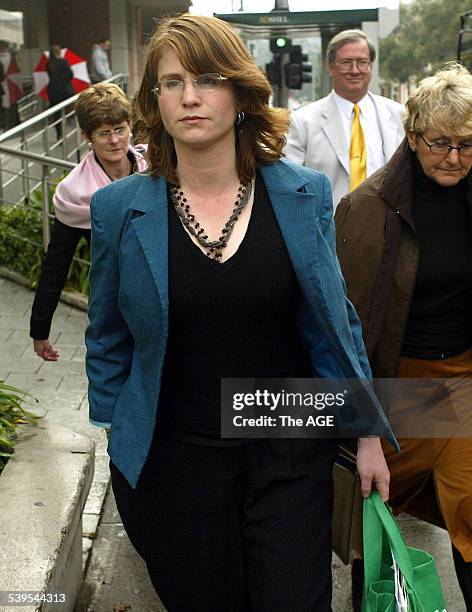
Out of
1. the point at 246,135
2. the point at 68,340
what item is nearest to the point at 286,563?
the point at 246,135

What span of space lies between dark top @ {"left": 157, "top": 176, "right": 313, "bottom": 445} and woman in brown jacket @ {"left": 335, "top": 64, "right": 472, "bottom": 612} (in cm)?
79

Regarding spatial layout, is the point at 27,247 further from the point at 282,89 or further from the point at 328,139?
the point at 282,89

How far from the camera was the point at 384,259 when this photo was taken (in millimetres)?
3207

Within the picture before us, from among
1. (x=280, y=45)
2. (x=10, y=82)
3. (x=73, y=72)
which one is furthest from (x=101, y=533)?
(x=10, y=82)

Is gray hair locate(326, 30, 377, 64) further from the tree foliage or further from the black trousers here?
the tree foliage

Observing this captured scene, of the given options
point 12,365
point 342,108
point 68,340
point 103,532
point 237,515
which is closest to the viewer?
point 237,515

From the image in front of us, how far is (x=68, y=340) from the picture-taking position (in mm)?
7043

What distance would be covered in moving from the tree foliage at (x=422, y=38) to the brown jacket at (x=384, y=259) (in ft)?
182

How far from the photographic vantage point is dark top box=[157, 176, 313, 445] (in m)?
2.39

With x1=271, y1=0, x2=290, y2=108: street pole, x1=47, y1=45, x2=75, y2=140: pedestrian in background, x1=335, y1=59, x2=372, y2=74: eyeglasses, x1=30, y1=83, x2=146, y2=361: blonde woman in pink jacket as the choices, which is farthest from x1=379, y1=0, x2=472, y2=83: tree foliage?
x1=30, y1=83, x2=146, y2=361: blonde woman in pink jacket

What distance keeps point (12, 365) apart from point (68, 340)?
0.73 meters

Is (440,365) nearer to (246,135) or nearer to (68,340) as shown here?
(246,135)

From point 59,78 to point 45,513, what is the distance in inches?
694

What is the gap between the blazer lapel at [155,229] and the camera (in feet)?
7.77
